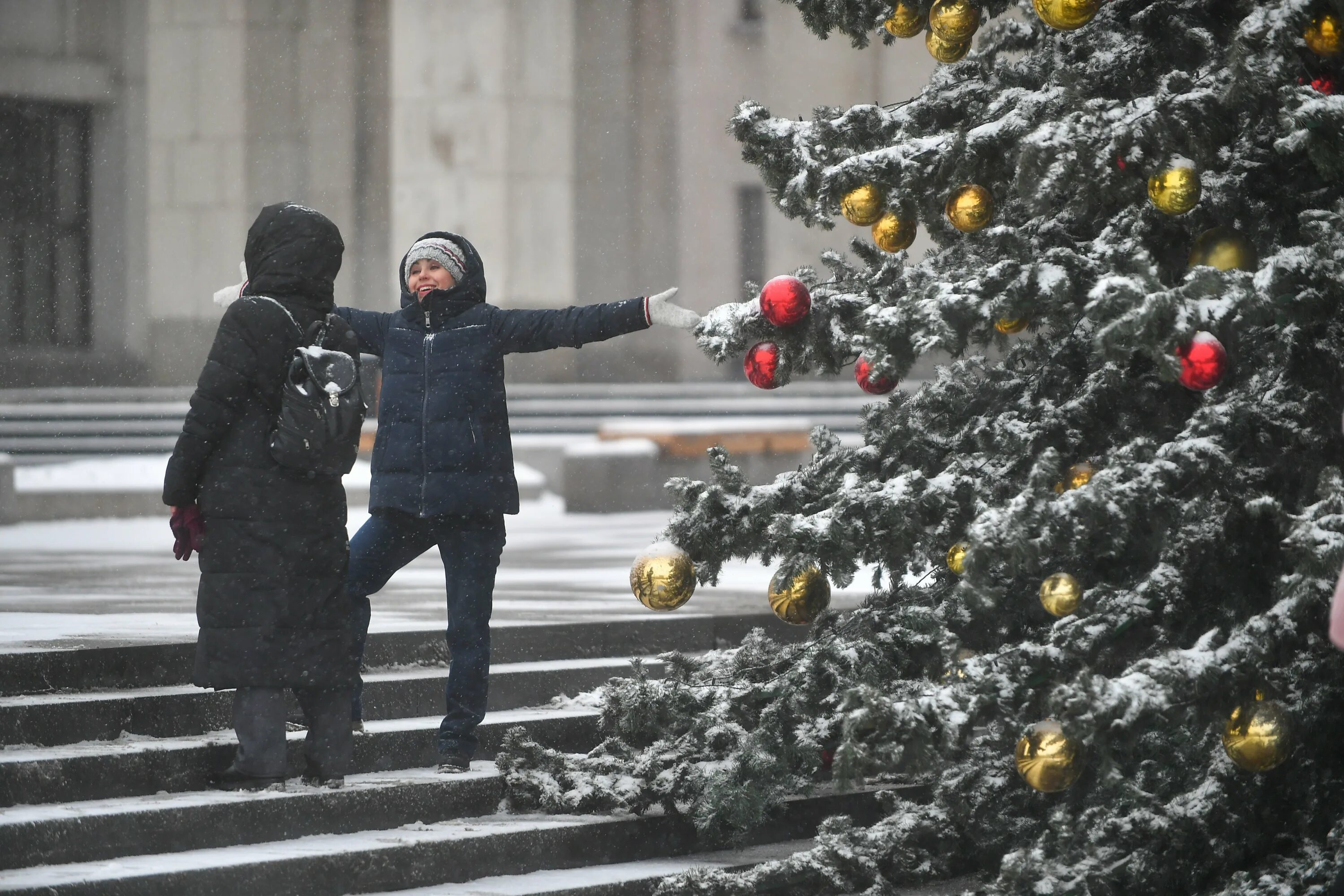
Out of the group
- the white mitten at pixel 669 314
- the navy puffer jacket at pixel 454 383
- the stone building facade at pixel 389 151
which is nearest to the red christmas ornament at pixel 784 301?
the white mitten at pixel 669 314

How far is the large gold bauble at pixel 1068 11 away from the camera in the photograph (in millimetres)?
4293

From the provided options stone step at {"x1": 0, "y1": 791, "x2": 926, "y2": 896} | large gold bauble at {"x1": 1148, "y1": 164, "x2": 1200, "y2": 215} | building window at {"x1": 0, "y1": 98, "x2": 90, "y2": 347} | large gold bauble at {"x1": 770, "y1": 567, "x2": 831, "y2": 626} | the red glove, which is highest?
building window at {"x1": 0, "y1": 98, "x2": 90, "y2": 347}

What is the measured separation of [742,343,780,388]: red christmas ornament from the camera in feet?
15.9

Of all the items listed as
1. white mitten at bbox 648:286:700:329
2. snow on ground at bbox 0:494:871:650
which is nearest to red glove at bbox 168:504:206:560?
snow on ground at bbox 0:494:871:650

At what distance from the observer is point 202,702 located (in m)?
5.39

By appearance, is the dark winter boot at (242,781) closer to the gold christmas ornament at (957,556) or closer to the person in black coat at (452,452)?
the person in black coat at (452,452)

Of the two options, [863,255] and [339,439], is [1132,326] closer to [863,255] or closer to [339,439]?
[863,255]

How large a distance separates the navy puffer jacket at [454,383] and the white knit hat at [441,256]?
0.02 meters

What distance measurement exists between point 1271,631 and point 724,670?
2034mm

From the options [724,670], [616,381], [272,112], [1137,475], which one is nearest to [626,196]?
[616,381]

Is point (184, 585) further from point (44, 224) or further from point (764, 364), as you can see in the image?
point (44, 224)

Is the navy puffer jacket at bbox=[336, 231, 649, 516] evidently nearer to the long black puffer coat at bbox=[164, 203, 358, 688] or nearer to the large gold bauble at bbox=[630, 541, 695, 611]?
the long black puffer coat at bbox=[164, 203, 358, 688]

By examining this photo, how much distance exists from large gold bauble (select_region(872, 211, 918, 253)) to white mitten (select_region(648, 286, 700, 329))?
0.64 meters

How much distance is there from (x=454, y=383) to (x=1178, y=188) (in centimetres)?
236
